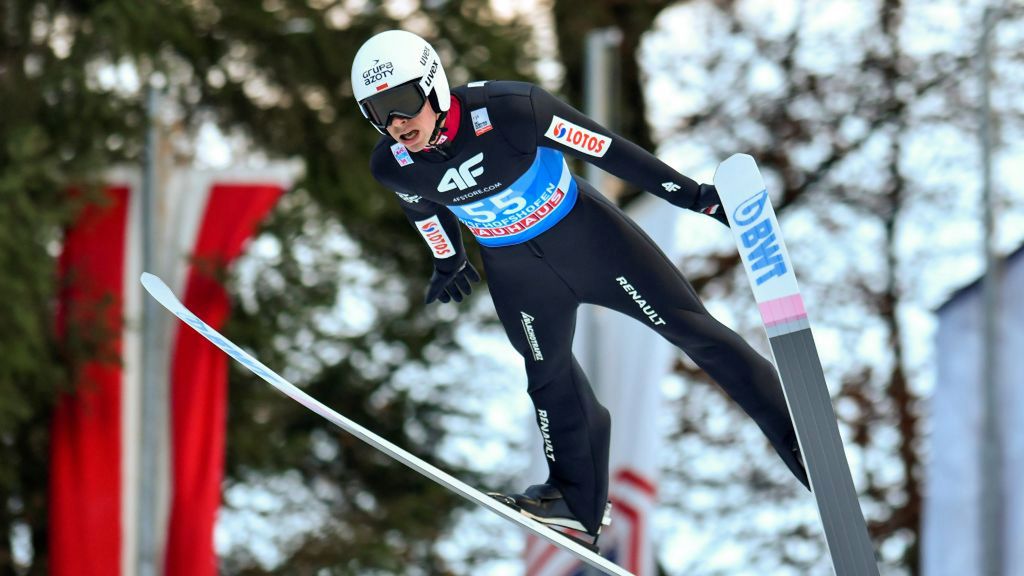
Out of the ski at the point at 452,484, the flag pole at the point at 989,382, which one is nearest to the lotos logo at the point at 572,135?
the ski at the point at 452,484

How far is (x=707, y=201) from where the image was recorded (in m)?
4.12

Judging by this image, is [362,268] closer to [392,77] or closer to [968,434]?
[968,434]

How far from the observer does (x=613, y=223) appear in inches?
171

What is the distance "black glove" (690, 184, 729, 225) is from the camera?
4.11 m

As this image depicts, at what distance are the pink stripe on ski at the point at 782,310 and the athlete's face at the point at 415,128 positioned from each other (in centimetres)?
99

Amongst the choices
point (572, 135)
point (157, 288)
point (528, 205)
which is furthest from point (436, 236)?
point (157, 288)

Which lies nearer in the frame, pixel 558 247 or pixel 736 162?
pixel 736 162

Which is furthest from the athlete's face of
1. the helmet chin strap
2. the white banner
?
the white banner

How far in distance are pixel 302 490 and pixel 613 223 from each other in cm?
1012

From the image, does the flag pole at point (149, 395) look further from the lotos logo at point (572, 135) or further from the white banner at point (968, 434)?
the lotos logo at point (572, 135)

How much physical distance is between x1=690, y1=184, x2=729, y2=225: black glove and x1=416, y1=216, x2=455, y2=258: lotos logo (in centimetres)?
82

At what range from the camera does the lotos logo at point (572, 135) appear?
409cm

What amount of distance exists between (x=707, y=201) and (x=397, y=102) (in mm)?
851

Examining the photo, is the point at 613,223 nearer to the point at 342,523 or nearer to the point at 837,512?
the point at 837,512
